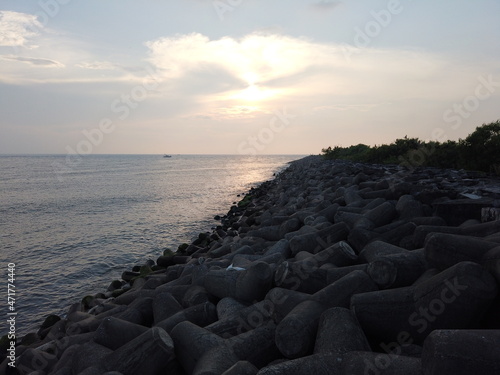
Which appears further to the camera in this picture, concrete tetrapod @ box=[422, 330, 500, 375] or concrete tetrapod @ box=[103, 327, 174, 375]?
concrete tetrapod @ box=[103, 327, 174, 375]

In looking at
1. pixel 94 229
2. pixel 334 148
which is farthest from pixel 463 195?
pixel 334 148

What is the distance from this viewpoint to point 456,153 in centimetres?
1716

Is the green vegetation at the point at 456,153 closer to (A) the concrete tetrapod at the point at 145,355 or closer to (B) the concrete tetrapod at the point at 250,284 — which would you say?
(B) the concrete tetrapod at the point at 250,284

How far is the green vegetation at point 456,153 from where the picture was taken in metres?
13.6

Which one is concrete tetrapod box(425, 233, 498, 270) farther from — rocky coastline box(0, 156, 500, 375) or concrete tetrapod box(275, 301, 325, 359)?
concrete tetrapod box(275, 301, 325, 359)

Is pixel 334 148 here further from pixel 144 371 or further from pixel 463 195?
pixel 144 371

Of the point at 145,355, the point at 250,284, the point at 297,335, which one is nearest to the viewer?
the point at 297,335

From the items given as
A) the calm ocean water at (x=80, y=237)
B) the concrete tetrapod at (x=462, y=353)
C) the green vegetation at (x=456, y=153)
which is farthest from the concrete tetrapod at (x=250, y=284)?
the green vegetation at (x=456, y=153)

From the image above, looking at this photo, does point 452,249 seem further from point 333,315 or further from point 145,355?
point 145,355

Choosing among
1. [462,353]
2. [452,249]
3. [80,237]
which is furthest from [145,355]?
[80,237]

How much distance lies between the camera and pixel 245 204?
20312 millimetres

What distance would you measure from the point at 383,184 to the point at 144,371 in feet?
21.6

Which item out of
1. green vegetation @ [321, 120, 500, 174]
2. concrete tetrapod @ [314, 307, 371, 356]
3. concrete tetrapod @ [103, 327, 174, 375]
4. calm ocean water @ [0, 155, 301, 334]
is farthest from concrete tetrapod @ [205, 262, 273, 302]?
green vegetation @ [321, 120, 500, 174]

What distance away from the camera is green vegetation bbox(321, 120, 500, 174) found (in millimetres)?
13562
